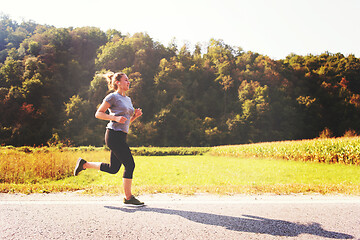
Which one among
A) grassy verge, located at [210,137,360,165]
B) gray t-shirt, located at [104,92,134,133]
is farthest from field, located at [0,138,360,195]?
gray t-shirt, located at [104,92,134,133]

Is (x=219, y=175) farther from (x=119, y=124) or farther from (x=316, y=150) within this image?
(x=316, y=150)

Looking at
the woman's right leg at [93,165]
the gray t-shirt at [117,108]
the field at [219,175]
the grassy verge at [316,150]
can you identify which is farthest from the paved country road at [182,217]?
the grassy verge at [316,150]

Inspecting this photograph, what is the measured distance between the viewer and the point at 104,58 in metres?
45.9

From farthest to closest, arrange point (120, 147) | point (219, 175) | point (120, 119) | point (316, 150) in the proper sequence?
point (316, 150), point (219, 175), point (120, 147), point (120, 119)

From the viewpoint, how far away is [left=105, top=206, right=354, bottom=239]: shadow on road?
326 centimetres

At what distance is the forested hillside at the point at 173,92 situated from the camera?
129 ft

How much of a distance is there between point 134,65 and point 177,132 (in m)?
15.0

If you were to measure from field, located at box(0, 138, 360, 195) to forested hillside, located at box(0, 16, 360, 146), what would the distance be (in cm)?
1538

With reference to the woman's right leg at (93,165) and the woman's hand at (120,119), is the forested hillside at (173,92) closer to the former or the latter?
the woman's right leg at (93,165)

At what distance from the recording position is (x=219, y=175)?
10.7 m

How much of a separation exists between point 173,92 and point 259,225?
41.3 meters

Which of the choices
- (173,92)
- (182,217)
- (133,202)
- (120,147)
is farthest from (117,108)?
(173,92)

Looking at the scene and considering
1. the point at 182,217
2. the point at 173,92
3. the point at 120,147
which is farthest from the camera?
the point at 173,92

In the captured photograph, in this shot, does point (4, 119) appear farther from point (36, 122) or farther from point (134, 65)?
point (134, 65)
